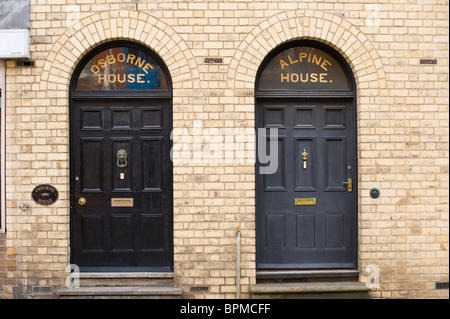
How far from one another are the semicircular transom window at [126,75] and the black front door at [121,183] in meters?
0.20

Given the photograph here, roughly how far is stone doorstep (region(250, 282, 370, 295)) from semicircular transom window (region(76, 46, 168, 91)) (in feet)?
9.10

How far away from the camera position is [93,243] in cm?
565

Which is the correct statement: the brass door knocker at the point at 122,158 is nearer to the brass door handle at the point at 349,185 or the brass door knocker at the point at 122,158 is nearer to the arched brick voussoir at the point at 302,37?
the arched brick voussoir at the point at 302,37

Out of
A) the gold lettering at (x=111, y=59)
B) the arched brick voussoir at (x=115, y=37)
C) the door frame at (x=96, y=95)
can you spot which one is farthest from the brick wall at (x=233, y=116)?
the gold lettering at (x=111, y=59)

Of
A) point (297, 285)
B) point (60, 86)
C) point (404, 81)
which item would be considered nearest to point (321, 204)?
point (297, 285)

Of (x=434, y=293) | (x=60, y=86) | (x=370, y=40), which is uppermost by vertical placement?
(x=370, y=40)

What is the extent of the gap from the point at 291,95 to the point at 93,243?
3170mm

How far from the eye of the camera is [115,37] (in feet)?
17.9

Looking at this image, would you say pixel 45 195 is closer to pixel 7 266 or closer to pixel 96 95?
pixel 7 266

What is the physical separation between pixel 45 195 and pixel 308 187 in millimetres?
3301

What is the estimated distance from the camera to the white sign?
530 cm

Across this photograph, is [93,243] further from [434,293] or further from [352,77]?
[434,293]

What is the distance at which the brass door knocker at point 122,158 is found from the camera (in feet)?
18.4

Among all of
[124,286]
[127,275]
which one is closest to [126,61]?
[127,275]
